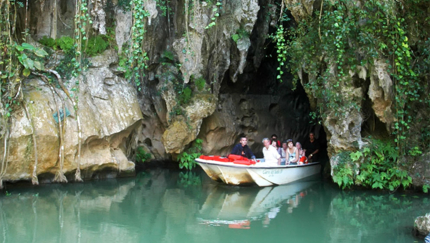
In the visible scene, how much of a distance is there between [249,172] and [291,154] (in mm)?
2197

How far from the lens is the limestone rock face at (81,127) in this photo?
10.3 metres

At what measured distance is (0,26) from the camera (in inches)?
382

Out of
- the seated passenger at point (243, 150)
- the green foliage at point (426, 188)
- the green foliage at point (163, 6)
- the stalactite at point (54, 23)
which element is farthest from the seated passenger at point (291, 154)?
the stalactite at point (54, 23)

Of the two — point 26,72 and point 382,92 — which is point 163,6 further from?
point 382,92

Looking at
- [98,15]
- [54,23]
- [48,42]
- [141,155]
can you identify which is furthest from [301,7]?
[141,155]

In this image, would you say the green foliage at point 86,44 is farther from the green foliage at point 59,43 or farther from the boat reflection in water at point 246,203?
the boat reflection in water at point 246,203

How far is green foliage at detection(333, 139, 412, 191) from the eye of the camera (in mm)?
10625

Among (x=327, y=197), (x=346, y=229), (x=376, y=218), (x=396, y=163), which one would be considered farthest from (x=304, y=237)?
(x=396, y=163)

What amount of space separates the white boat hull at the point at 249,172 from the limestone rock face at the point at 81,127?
8.45 feet

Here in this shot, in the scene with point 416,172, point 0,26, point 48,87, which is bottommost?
point 416,172

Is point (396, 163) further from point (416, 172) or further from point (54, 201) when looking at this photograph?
point (54, 201)

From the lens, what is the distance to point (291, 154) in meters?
13.0

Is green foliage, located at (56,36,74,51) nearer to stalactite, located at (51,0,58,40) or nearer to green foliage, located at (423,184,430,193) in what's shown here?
stalactite, located at (51,0,58,40)

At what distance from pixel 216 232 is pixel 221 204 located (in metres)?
2.31
